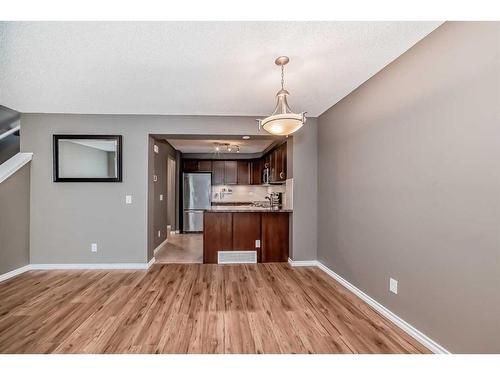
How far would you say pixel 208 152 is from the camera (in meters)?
6.63

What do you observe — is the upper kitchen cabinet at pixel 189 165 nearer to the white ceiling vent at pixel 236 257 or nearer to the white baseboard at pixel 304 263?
the white ceiling vent at pixel 236 257

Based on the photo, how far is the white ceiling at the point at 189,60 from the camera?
66.0 inches

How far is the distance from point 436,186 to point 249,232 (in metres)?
2.68

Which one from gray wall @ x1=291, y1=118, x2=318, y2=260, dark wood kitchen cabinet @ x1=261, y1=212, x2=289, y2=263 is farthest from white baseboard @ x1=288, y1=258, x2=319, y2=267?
dark wood kitchen cabinet @ x1=261, y1=212, x2=289, y2=263

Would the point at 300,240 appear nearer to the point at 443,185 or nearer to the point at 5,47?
the point at 443,185

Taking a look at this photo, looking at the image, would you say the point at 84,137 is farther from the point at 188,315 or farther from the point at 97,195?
the point at 188,315

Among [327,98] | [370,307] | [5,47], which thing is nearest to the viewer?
[5,47]

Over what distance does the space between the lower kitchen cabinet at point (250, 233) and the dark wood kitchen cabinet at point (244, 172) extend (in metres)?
2.90

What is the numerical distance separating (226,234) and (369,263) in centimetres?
218

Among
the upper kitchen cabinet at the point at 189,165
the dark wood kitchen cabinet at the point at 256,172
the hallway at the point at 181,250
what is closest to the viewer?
the hallway at the point at 181,250

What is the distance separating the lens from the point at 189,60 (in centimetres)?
206

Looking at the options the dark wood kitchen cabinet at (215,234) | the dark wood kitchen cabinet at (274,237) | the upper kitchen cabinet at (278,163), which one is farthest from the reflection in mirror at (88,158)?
the upper kitchen cabinet at (278,163)

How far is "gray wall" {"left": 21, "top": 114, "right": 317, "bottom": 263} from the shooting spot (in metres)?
3.40
